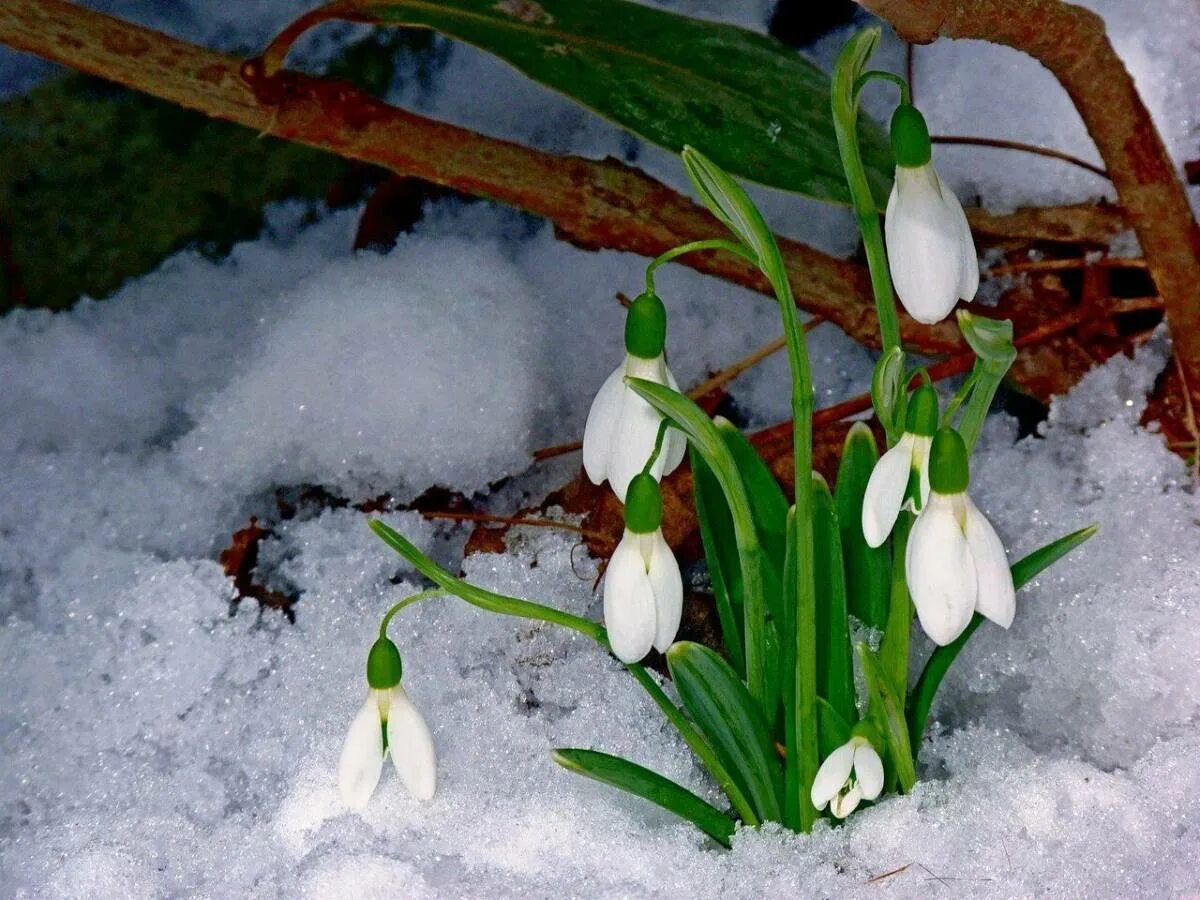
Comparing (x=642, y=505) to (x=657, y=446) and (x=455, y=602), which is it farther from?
(x=455, y=602)

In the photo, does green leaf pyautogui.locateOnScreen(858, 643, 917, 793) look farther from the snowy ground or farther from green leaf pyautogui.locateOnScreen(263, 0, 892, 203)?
green leaf pyautogui.locateOnScreen(263, 0, 892, 203)

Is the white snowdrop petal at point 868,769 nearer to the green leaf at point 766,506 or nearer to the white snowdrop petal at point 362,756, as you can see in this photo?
the green leaf at point 766,506

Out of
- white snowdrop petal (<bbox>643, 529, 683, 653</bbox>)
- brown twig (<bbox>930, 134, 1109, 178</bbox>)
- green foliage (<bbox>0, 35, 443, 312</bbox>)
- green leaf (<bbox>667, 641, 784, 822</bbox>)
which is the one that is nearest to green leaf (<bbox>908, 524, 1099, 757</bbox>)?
green leaf (<bbox>667, 641, 784, 822</bbox>)

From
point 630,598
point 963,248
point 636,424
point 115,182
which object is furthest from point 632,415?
point 115,182

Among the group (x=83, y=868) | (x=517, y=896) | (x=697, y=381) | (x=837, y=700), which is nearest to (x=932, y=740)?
(x=837, y=700)

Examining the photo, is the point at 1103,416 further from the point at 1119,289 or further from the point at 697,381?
the point at 697,381

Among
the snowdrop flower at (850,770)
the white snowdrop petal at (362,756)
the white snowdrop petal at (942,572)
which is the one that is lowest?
the white snowdrop petal at (362,756)

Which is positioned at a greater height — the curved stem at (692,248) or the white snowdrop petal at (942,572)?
Answer: the curved stem at (692,248)

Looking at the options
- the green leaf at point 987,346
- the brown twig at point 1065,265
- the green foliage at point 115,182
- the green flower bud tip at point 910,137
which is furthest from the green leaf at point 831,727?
the green foliage at point 115,182
